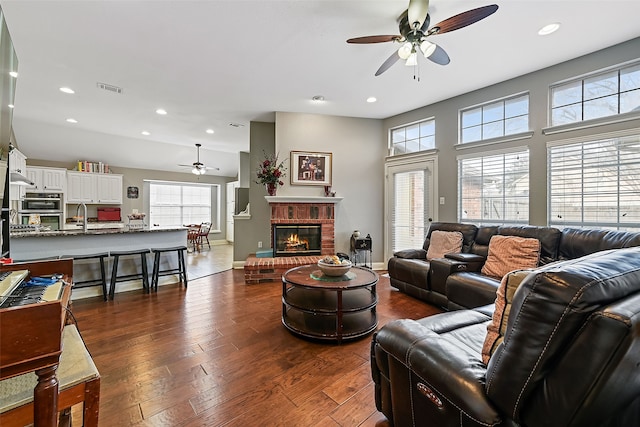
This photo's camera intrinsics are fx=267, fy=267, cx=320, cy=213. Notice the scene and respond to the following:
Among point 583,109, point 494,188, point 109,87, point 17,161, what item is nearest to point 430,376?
point 494,188

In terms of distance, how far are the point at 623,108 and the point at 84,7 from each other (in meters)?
5.54

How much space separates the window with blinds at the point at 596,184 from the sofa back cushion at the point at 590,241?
0.72 m

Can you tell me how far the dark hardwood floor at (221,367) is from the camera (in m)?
1.58

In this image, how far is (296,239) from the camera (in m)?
5.18

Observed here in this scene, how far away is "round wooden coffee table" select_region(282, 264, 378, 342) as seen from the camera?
7.97ft

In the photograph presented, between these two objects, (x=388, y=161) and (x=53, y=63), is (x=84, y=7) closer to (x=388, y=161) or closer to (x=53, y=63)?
(x=53, y=63)

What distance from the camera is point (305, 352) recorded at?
7.43 ft

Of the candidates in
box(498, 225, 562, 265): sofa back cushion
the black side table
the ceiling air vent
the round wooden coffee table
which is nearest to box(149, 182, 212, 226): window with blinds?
the ceiling air vent

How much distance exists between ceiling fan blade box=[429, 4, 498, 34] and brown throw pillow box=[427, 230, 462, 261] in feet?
8.18

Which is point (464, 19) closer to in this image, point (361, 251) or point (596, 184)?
point (596, 184)

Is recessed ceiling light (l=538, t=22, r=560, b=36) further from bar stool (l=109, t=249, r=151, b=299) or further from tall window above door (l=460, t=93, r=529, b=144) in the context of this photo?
bar stool (l=109, t=249, r=151, b=299)

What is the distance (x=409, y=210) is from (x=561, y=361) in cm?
445

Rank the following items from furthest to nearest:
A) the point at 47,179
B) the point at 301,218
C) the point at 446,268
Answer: the point at 47,179 → the point at 301,218 → the point at 446,268

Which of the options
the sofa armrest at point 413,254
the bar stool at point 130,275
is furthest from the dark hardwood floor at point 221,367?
the sofa armrest at point 413,254
